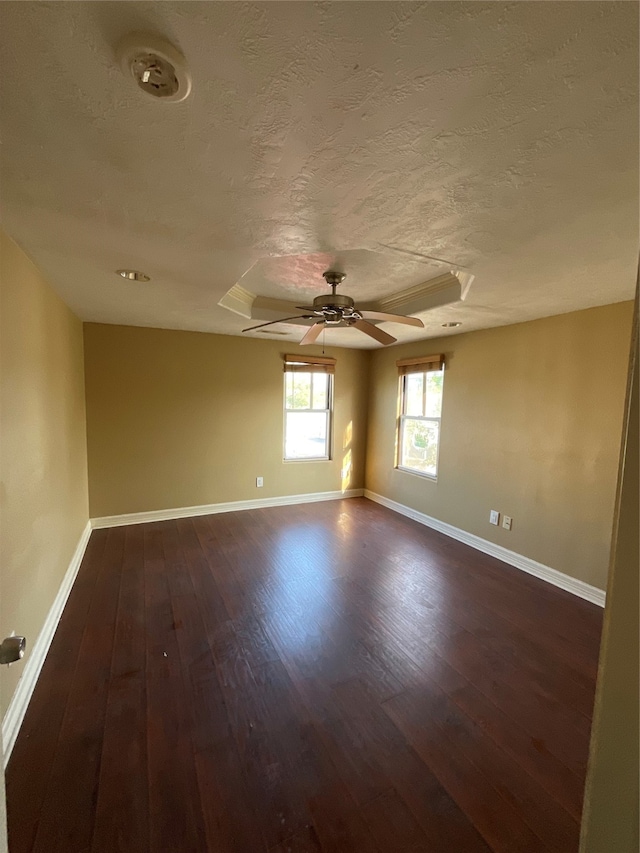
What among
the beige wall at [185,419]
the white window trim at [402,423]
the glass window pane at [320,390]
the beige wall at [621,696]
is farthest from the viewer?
the glass window pane at [320,390]

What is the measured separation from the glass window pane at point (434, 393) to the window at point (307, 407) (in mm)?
1419

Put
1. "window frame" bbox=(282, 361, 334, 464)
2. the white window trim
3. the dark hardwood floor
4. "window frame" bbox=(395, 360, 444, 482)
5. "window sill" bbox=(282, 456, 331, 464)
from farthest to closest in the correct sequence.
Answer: "window sill" bbox=(282, 456, 331, 464)
"window frame" bbox=(282, 361, 334, 464)
the white window trim
"window frame" bbox=(395, 360, 444, 482)
the dark hardwood floor

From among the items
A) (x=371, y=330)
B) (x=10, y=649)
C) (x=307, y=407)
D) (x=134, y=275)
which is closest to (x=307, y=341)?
(x=371, y=330)

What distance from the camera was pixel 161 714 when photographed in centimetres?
174

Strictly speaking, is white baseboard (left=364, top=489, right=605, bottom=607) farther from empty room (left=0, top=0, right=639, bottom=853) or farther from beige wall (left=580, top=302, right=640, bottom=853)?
beige wall (left=580, top=302, right=640, bottom=853)

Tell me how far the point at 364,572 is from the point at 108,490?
3.00 m

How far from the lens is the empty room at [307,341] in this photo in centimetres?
81

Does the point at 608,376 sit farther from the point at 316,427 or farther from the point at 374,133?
the point at 316,427

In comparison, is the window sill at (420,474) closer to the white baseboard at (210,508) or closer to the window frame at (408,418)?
the window frame at (408,418)

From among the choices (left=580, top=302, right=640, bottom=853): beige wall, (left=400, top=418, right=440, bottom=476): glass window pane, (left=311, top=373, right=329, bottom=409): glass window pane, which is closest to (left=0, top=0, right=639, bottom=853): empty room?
(left=580, top=302, right=640, bottom=853): beige wall

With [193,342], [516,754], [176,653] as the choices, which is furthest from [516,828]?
[193,342]

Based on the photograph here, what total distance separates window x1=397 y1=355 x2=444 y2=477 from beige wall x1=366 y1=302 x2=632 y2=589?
0.52 ft

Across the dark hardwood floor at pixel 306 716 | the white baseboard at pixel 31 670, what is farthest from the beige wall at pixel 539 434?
the white baseboard at pixel 31 670

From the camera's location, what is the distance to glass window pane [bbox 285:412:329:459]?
16.9 ft
